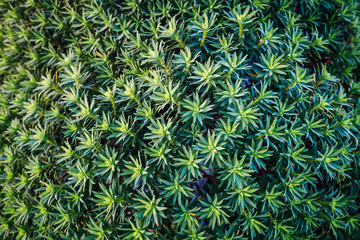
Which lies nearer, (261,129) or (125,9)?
(261,129)

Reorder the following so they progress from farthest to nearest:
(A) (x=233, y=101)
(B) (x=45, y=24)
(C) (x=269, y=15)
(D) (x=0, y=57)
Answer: (D) (x=0, y=57)
(B) (x=45, y=24)
(C) (x=269, y=15)
(A) (x=233, y=101)

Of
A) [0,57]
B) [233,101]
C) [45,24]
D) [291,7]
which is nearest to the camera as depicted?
[233,101]

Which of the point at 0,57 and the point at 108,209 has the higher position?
the point at 0,57

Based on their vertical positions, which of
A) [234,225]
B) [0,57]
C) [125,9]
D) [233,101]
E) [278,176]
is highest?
[125,9]

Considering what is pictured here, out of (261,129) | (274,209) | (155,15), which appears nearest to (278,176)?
(274,209)

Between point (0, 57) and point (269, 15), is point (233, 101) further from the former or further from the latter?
point (0, 57)

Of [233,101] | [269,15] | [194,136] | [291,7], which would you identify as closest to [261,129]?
[233,101]

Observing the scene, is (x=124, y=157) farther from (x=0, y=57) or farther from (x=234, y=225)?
(x=0, y=57)
